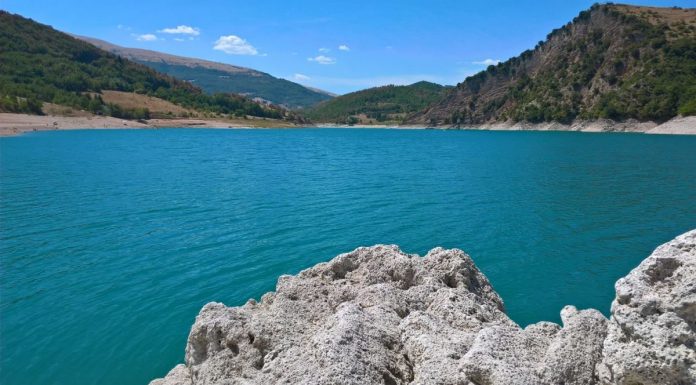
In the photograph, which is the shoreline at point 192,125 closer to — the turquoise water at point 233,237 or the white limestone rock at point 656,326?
the turquoise water at point 233,237

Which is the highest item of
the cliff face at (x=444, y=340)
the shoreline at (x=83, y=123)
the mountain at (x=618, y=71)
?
the mountain at (x=618, y=71)

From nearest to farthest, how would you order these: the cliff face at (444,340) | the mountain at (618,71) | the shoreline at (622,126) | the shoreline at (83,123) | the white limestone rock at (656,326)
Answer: the white limestone rock at (656,326) < the cliff face at (444,340) < the shoreline at (83,123) < the shoreline at (622,126) < the mountain at (618,71)

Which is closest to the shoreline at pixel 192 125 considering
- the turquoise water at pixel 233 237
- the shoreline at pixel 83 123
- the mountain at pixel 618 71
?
the shoreline at pixel 83 123

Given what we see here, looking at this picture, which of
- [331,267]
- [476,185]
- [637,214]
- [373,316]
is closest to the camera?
[373,316]

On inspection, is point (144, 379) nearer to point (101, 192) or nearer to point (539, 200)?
point (101, 192)

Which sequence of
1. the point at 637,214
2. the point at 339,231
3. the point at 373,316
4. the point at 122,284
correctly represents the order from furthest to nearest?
the point at 637,214 → the point at 339,231 → the point at 122,284 → the point at 373,316

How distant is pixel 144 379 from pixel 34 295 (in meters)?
7.29

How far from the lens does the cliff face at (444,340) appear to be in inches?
270

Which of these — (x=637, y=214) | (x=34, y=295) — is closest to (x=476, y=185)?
(x=637, y=214)

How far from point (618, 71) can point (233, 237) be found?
171340mm

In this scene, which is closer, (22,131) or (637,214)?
(637,214)

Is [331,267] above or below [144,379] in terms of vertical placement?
above

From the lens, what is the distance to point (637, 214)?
93.5 ft

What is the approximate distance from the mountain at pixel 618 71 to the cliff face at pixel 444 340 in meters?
136
